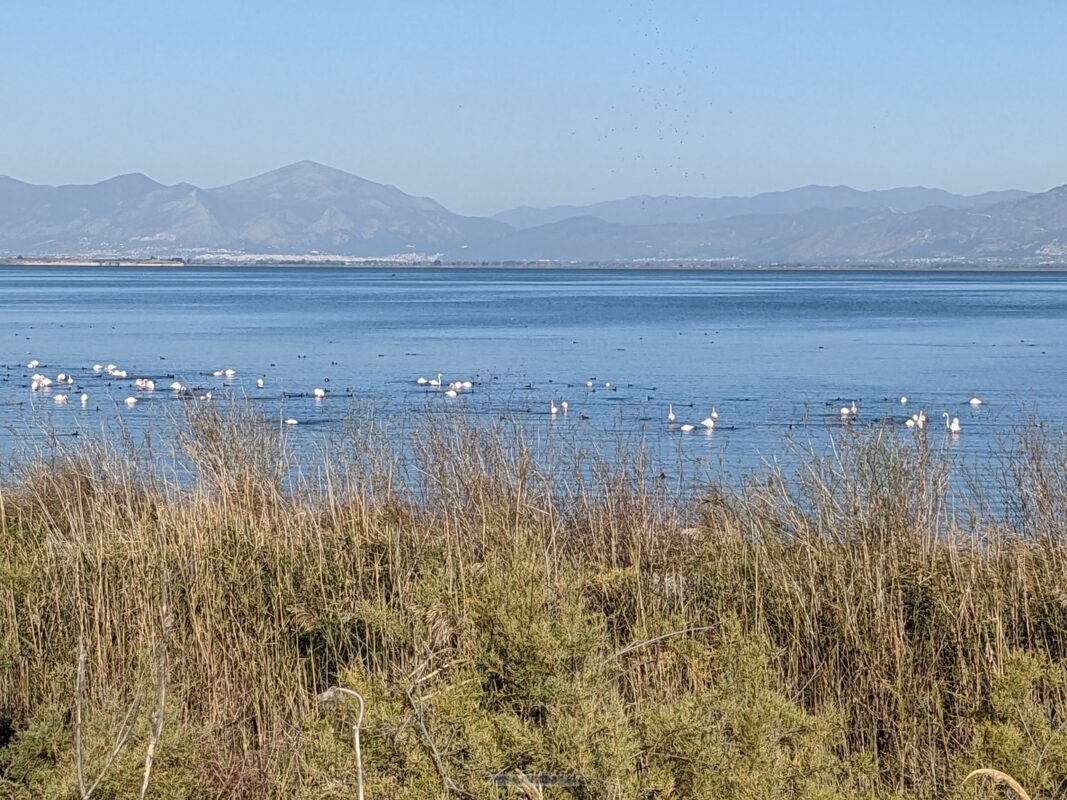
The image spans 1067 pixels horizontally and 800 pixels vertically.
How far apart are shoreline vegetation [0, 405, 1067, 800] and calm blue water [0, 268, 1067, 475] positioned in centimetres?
250

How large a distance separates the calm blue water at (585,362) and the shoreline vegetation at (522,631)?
2.50 m

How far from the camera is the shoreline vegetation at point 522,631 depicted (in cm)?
521

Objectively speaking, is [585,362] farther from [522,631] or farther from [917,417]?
[522,631]

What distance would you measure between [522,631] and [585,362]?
42479 mm

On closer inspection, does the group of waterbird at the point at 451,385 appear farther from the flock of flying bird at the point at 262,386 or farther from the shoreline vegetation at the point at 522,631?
the shoreline vegetation at the point at 522,631

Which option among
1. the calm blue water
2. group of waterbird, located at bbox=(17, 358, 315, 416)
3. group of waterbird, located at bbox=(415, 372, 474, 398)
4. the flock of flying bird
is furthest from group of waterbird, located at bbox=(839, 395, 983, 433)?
group of waterbird, located at bbox=(17, 358, 315, 416)

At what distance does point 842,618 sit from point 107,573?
5110 millimetres

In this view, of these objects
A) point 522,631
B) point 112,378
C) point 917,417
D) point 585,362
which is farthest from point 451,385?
point 522,631

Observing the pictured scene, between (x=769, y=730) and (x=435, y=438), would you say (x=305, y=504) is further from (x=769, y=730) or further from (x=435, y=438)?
(x=769, y=730)

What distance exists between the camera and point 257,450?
12062 mm

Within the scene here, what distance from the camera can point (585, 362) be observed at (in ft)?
157

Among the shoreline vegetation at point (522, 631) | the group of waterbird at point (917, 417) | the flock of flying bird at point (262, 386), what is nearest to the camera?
the shoreline vegetation at point (522, 631)

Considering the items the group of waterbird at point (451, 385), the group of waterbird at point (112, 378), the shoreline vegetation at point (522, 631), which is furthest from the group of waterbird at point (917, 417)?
the group of waterbird at point (112, 378)

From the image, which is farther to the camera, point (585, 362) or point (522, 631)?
point (585, 362)
